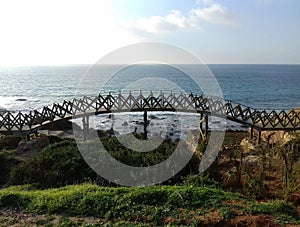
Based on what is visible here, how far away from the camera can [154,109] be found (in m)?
22.7

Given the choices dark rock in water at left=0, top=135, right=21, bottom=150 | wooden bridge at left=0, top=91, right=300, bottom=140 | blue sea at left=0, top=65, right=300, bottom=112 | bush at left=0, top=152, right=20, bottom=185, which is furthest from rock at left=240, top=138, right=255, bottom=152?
blue sea at left=0, top=65, right=300, bottom=112

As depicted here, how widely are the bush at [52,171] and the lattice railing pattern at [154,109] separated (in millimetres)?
8902

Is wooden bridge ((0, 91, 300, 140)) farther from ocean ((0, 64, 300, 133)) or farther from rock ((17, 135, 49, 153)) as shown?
ocean ((0, 64, 300, 133))

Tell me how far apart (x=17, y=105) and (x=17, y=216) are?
52708 millimetres

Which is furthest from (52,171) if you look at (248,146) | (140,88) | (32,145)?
(140,88)

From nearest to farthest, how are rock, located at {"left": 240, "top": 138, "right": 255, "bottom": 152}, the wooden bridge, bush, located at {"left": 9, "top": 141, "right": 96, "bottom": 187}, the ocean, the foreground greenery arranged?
the foreground greenery → bush, located at {"left": 9, "top": 141, "right": 96, "bottom": 187} → rock, located at {"left": 240, "top": 138, "right": 255, "bottom": 152} → the wooden bridge → the ocean

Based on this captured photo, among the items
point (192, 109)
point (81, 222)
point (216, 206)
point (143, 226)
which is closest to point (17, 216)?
point (81, 222)

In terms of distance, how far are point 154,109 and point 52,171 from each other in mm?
12238

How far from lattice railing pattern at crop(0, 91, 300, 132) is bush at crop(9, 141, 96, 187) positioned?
8.90 m

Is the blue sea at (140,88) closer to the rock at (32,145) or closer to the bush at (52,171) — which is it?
the rock at (32,145)

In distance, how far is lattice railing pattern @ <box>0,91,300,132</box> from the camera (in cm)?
2052

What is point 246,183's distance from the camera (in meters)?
9.60

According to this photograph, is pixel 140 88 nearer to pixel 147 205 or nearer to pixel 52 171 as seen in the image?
pixel 52 171

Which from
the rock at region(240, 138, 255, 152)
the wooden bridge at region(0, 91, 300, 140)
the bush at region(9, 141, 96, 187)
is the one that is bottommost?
the rock at region(240, 138, 255, 152)
